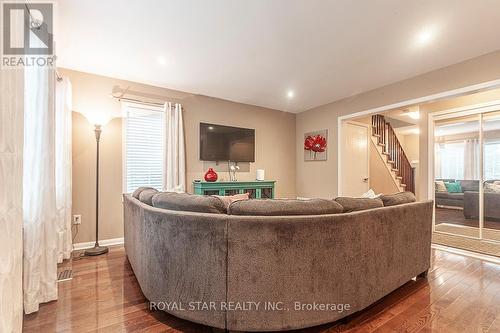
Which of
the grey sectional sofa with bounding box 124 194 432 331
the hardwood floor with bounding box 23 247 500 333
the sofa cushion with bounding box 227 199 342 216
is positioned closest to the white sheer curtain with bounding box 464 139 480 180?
the hardwood floor with bounding box 23 247 500 333

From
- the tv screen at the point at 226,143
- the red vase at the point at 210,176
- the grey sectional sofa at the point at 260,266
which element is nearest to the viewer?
Result: the grey sectional sofa at the point at 260,266

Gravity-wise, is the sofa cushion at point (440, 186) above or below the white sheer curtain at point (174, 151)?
below

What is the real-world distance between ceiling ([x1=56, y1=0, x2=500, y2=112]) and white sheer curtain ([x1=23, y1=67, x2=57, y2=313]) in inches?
32.3

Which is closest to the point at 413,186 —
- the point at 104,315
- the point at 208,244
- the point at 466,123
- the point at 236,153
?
the point at 466,123

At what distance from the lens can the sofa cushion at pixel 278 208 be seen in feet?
4.97

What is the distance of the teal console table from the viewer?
4.10 meters

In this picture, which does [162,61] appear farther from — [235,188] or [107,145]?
[235,188]

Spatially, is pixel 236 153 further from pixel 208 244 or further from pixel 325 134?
pixel 208 244

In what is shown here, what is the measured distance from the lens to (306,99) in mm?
4762

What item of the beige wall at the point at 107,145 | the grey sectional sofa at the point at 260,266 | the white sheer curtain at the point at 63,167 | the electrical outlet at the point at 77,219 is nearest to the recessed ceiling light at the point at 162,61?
the beige wall at the point at 107,145

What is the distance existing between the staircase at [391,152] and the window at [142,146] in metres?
4.73

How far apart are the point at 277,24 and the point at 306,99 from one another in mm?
2542

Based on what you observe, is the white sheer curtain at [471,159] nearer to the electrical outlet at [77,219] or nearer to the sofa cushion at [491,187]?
the sofa cushion at [491,187]

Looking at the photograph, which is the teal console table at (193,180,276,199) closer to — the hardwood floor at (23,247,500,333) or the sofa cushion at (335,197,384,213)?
the hardwood floor at (23,247,500,333)
